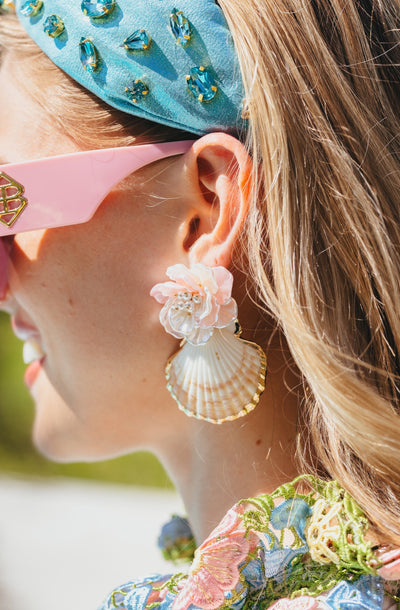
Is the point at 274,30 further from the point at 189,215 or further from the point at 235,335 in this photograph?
the point at 235,335

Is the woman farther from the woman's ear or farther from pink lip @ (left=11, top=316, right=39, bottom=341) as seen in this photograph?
pink lip @ (left=11, top=316, right=39, bottom=341)

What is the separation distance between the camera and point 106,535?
3943 mm

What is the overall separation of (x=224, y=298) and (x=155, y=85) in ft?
1.26

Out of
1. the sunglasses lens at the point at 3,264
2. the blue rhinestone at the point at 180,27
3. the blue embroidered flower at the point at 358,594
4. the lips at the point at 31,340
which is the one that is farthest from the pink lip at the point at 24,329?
the blue embroidered flower at the point at 358,594

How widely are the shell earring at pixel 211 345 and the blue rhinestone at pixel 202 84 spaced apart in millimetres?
287

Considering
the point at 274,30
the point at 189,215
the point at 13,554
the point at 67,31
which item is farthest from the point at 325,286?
the point at 13,554

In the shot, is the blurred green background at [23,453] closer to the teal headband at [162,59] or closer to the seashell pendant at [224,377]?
the seashell pendant at [224,377]

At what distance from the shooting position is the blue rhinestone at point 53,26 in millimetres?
1328

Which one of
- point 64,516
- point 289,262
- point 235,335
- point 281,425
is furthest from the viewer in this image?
point 64,516

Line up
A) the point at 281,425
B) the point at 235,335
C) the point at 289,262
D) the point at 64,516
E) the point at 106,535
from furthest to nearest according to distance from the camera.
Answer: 1. the point at 64,516
2. the point at 106,535
3. the point at 281,425
4. the point at 235,335
5. the point at 289,262

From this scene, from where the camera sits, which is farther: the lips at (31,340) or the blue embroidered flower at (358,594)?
the lips at (31,340)

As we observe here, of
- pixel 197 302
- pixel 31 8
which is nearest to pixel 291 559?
pixel 197 302

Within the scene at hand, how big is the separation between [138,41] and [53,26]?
19 cm

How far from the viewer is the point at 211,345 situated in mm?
1270
